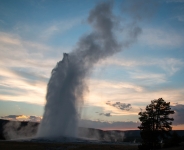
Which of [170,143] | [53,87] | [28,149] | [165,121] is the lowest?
[28,149]

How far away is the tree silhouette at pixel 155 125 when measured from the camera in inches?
1679

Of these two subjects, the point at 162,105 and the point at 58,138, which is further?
the point at 58,138

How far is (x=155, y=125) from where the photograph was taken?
43.6 metres

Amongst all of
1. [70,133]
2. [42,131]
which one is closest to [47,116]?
[42,131]

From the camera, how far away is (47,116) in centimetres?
8188

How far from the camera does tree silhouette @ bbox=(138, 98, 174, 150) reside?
42.7 m

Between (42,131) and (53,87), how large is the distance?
1818cm

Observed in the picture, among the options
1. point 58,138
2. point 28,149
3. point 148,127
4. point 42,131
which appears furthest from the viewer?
point 42,131

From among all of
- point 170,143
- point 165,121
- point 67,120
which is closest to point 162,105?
point 165,121

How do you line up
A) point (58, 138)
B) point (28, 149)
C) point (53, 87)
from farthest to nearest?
point (53, 87), point (58, 138), point (28, 149)

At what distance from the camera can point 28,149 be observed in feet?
169

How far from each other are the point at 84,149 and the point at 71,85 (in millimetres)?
40549

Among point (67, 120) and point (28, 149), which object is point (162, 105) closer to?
point (28, 149)

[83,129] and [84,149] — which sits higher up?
[83,129]
